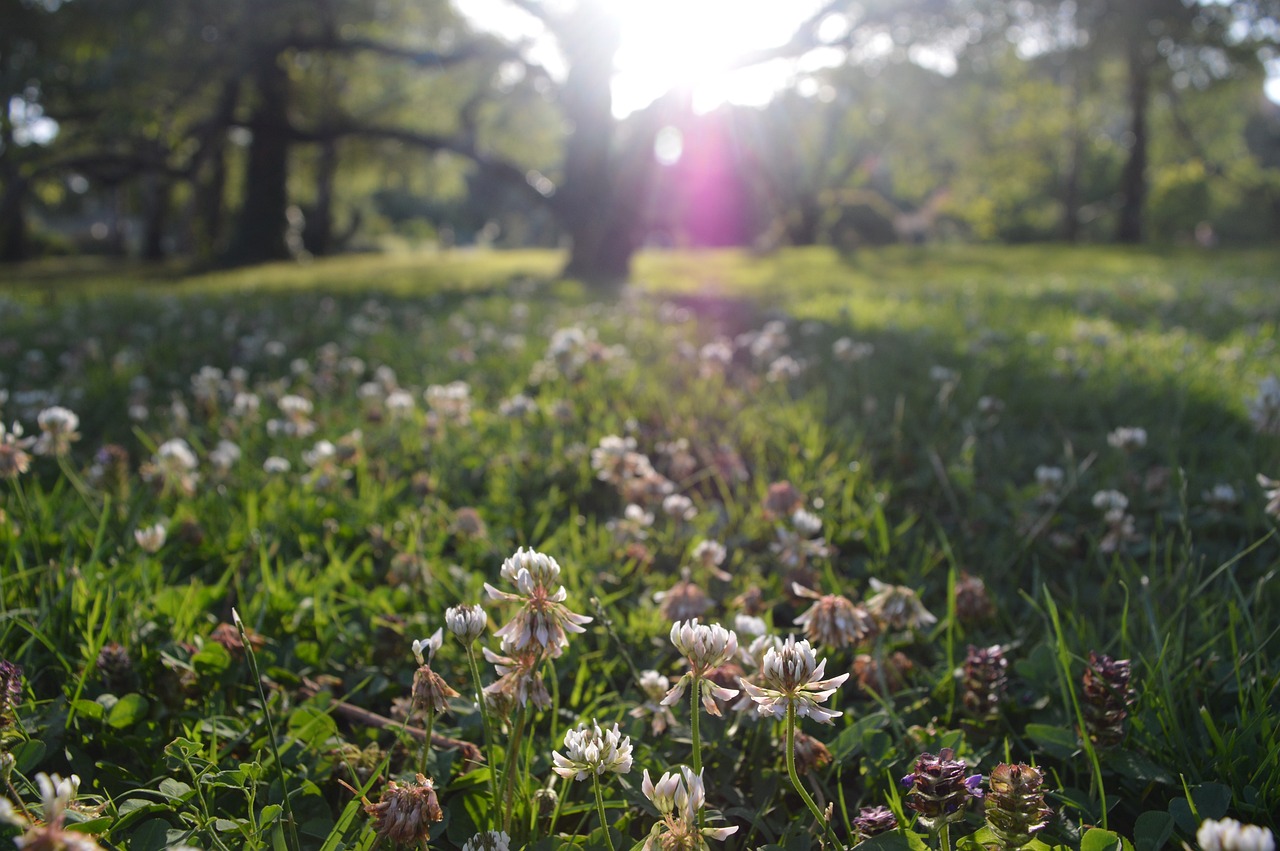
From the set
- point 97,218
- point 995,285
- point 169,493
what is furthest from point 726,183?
point 97,218

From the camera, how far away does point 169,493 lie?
9.70 ft

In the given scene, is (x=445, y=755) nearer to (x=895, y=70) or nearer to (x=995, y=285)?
(x=995, y=285)

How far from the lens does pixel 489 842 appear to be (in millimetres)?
1351

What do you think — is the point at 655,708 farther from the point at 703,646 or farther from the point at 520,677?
the point at 703,646

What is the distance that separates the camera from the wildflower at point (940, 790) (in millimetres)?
1276

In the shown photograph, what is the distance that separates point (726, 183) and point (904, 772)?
51.1 metres

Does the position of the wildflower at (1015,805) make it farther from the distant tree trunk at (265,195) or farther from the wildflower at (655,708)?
the distant tree trunk at (265,195)

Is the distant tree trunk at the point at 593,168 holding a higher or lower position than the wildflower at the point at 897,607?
higher

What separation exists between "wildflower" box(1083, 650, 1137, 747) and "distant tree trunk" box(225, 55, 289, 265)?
23385 mm

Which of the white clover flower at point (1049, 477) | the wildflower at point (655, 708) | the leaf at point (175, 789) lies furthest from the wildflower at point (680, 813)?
the white clover flower at point (1049, 477)

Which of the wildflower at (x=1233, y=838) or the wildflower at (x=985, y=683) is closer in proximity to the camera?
the wildflower at (x=1233, y=838)

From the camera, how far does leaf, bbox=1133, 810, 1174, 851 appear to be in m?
1.40

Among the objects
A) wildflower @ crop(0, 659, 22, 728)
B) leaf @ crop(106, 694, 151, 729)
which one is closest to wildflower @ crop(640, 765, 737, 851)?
wildflower @ crop(0, 659, 22, 728)

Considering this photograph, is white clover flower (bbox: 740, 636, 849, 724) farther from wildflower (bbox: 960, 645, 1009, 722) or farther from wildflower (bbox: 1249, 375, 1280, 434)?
→ wildflower (bbox: 1249, 375, 1280, 434)
